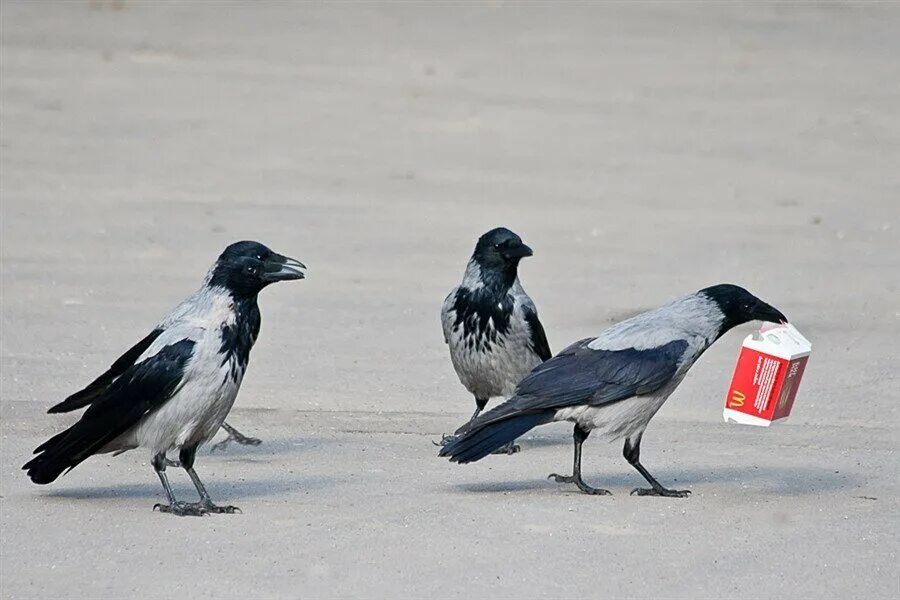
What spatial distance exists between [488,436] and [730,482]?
1.12 metres

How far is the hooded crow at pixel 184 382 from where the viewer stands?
22.6 feet

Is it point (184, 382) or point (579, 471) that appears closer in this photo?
point (184, 382)

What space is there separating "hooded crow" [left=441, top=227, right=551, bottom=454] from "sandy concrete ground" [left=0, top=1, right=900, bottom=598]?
1.13 feet

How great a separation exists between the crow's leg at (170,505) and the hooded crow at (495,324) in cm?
196

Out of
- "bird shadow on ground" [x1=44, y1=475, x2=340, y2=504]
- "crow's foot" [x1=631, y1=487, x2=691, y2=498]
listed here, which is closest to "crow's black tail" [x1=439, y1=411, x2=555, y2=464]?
"crow's foot" [x1=631, y1=487, x2=691, y2=498]

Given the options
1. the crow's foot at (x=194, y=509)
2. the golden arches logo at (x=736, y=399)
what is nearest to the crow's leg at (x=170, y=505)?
the crow's foot at (x=194, y=509)

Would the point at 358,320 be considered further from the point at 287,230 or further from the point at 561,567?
the point at 561,567

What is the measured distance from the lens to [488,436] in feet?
23.8

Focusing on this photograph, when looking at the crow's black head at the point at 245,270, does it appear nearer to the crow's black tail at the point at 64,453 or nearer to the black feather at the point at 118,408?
the black feather at the point at 118,408

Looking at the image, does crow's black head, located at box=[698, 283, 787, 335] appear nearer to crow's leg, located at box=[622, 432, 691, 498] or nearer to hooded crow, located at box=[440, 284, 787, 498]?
hooded crow, located at box=[440, 284, 787, 498]

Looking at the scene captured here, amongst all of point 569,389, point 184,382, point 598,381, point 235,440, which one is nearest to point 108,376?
point 184,382

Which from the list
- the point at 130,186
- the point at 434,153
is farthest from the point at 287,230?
the point at 434,153

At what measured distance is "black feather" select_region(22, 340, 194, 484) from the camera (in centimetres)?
686

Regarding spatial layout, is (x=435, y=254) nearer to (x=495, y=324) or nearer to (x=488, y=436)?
(x=495, y=324)
